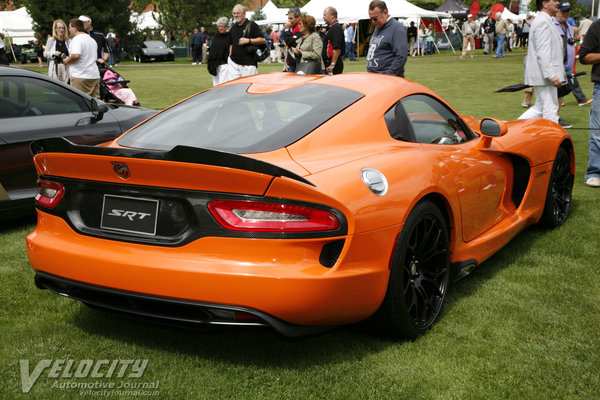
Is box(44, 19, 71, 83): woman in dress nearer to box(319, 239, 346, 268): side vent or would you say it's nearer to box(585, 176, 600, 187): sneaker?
box(585, 176, 600, 187): sneaker

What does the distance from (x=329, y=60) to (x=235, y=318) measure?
8.37 m

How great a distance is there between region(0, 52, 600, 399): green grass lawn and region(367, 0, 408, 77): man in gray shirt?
382cm

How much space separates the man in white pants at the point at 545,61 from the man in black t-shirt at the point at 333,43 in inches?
127

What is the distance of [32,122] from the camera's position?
582cm

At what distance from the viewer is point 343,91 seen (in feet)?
11.8

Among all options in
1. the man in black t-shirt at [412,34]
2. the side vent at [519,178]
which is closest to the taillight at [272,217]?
the side vent at [519,178]

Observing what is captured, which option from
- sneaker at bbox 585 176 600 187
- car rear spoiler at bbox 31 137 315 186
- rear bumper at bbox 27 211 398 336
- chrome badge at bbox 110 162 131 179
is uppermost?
car rear spoiler at bbox 31 137 315 186

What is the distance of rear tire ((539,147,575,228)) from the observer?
509 cm

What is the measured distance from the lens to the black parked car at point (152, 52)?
40875 mm

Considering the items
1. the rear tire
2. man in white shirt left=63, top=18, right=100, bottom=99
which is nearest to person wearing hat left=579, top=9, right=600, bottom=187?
the rear tire

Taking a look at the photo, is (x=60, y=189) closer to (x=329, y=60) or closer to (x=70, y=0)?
(x=329, y=60)

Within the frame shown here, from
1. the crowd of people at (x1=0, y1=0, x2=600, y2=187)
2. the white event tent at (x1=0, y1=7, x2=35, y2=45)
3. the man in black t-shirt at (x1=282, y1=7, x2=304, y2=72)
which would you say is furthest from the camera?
the white event tent at (x1=0, y1=7, x2=35, y2=45)

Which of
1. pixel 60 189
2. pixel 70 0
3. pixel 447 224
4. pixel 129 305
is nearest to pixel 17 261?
pixel 60 189

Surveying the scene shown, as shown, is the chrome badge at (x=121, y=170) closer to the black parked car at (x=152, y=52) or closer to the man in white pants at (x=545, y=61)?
the man in white pants at (x=545, y=61)
